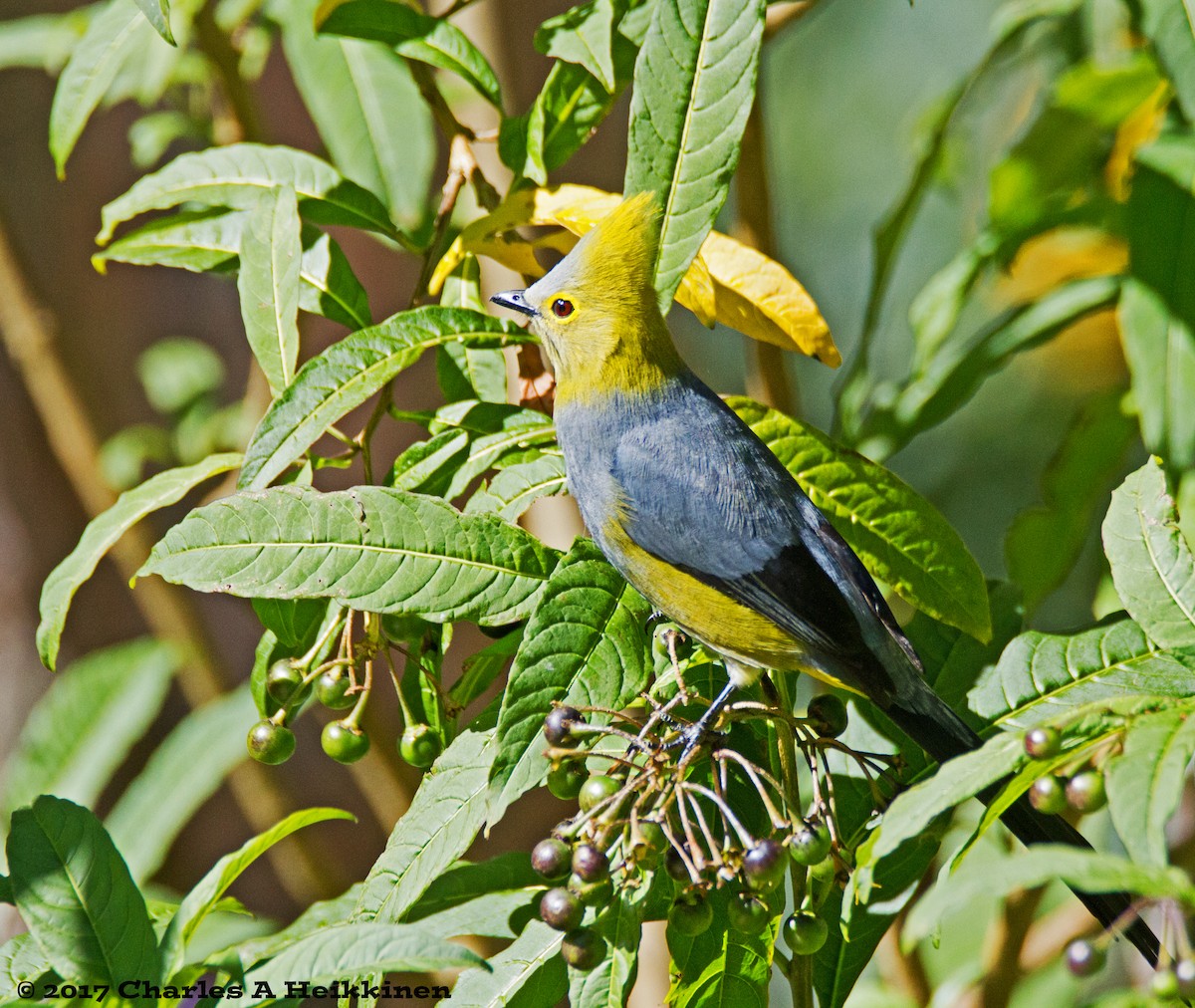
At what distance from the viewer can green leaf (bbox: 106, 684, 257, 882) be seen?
2.81 m

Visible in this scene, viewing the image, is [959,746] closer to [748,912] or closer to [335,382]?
[748,912]

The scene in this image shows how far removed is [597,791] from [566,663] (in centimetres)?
16

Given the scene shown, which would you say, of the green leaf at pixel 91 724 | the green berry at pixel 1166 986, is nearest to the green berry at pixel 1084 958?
the green berry at pixel 1166 986

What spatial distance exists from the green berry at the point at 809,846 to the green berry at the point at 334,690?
0.69m

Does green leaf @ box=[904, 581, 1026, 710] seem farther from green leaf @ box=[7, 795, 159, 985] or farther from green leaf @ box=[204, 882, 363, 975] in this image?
green leaf @ box=[7, 795, 159, 985]

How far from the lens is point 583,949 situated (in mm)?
1380

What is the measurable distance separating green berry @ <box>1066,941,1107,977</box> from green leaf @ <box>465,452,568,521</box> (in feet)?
2.85

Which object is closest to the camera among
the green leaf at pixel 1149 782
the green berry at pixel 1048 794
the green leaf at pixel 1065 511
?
the green leaf at pixel 1149 782

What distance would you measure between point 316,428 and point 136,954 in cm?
72

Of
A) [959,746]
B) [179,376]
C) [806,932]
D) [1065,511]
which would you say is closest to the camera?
[806,932]

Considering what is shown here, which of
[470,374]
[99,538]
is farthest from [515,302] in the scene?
[99,538]

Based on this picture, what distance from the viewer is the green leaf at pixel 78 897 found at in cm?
154

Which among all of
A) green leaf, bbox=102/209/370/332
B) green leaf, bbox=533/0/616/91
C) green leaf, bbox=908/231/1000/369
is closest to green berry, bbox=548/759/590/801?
green leaf, bbox=102/209/370/332

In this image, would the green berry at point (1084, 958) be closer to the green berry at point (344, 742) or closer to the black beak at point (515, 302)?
the green berry at point (344, 742)
